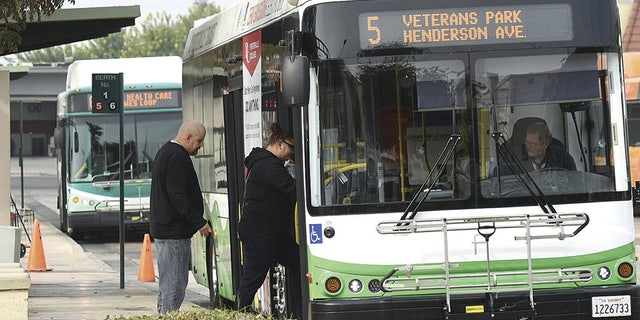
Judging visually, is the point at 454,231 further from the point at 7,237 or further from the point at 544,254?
the point at 7,237

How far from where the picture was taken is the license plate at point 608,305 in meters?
9.37

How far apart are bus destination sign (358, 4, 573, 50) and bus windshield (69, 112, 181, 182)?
1816cm

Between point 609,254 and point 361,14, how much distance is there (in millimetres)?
2448

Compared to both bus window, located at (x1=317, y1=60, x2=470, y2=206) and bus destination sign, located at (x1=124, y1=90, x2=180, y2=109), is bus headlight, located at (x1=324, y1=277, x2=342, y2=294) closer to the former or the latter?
bus window, located at (x1=317, y1=60, x2=470, y2=206)

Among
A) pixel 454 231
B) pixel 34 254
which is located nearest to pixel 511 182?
pixel 454 231

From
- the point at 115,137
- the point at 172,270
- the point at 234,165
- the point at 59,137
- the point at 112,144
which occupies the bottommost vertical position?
the point at 172,270

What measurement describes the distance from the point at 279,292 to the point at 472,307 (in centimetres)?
249

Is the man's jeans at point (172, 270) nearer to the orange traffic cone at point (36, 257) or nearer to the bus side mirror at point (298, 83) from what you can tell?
the bus side mirror at point (298, 83)

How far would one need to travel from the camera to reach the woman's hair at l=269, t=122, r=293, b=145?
1062 cm

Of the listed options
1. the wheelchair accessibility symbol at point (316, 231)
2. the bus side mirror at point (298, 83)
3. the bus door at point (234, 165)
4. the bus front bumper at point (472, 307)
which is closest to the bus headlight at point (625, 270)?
the bus front bumper at point (472, 307)

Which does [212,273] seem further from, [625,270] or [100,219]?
[100,219]

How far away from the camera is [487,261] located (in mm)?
9367

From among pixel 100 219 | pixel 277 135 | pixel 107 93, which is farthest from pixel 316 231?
pixel 100 219

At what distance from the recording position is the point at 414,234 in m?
9.34
